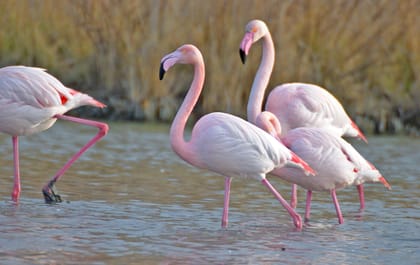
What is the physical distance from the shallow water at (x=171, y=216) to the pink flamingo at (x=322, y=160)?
0.28m

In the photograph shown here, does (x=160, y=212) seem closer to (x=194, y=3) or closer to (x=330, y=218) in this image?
(x=330, y=218)

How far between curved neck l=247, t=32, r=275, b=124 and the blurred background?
10.5 feet

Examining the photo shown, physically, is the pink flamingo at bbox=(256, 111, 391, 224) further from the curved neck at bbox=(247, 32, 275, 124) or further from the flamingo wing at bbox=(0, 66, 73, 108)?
the flamingo wing at bbox=(0, 66, 73, 108)

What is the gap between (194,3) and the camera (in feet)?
40.9

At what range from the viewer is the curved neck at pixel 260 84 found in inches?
310

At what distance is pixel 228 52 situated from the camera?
11945 millimetres

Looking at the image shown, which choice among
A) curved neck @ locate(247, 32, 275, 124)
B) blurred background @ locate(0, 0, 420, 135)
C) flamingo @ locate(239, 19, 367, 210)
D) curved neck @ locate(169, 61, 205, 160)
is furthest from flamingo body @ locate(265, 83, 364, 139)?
blurred background @ locate(0, 0, 420, 135)

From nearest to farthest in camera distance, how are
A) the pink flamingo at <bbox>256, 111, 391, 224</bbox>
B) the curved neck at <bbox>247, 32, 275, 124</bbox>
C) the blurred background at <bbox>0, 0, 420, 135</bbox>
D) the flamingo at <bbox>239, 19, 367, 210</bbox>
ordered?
the pink flamingo at <bbox>256, 111, 391, 224</bbox>
the curved neck at <bbox>247, 32, 275, 124</bbox>
the flamingo at <bbox>239, 19, 367, 210</bbox>
the blurred background at <bbox>0, 0, 420, 135</bbox>

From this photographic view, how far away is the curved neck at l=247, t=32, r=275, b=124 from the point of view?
25.8ft

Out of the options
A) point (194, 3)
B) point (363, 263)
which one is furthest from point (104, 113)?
point (363, 263)

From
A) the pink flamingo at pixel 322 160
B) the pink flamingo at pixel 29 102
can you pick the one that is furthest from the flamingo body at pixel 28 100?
the pink flamingo at pixel 322 160

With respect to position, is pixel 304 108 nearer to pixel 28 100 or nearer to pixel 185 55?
pixel 185 55

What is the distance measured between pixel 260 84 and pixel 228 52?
3858 millimetres

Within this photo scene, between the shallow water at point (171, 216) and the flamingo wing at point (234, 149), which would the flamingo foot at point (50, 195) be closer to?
the shallow water at point (171, 216)
